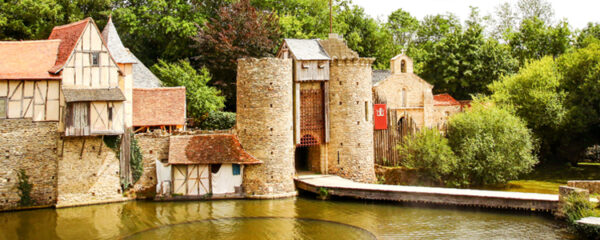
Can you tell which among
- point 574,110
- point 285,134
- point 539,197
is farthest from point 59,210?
point 574,110

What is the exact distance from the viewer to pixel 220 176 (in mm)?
21375

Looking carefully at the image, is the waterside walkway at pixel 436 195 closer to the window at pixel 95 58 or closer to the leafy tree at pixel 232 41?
the leafy tree at pixel 232 41

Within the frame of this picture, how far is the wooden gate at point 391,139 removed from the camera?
84.0ft

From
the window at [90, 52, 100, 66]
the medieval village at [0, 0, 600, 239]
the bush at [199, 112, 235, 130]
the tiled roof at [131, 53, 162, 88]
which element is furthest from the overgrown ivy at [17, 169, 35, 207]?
the bush at [199, 112, 235, 130]

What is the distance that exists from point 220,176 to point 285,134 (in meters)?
3.27

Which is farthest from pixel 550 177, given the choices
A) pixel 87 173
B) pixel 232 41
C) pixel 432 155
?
pixel 87 173

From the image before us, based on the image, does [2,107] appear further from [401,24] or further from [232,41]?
[401,24]

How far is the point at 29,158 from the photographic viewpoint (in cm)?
1936

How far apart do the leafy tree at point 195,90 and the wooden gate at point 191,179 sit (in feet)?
17.6

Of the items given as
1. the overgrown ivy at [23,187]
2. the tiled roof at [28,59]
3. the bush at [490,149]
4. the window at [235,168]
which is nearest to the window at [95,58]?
the tiled roof at [28,59]

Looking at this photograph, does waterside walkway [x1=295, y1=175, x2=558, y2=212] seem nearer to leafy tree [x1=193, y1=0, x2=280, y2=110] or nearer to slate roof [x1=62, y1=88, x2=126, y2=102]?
slate roof [x1=62, y1=88, x2=126, y2=102]

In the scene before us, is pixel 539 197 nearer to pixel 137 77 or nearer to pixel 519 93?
pixel 519 93

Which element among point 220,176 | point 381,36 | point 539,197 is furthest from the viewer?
point 381,36

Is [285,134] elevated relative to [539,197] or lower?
elevated
